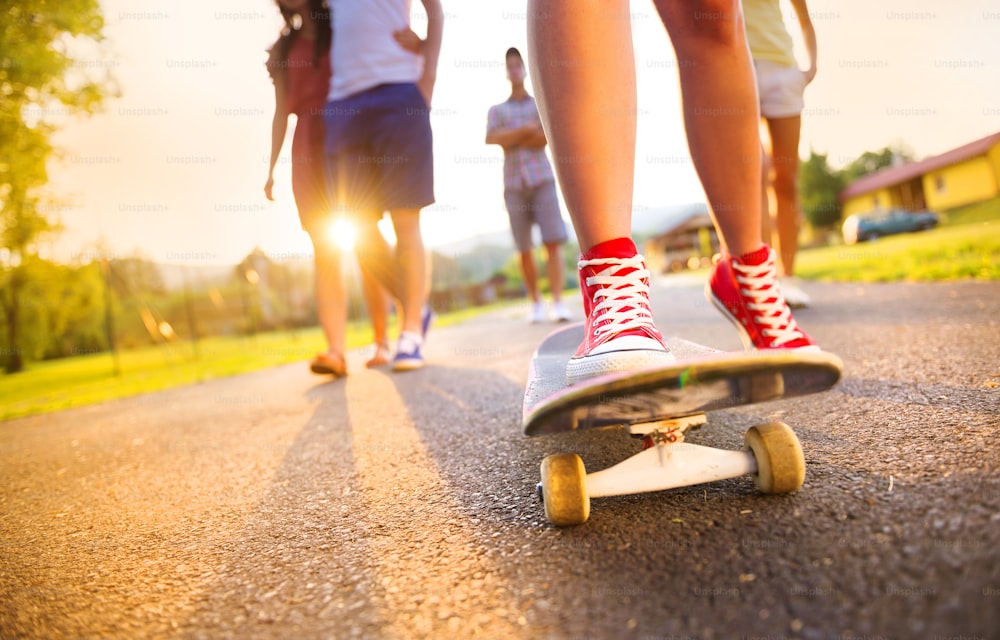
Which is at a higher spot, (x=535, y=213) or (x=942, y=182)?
(x=942, y=182)

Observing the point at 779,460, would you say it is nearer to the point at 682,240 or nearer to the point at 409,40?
the point at 409,40

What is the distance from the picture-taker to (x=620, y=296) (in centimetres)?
114

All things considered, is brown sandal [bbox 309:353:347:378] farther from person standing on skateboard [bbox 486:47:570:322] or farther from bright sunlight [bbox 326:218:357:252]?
person standing on skateboard [bbox 486:47:570:322]

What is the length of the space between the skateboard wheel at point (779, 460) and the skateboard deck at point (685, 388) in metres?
0.06

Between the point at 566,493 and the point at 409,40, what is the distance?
11.1 ft

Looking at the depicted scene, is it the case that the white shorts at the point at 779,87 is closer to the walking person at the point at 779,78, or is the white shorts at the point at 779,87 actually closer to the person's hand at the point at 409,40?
the walking person at the point at 779,78

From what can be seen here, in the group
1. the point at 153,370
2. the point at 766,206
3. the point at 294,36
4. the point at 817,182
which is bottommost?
the point at 153,370

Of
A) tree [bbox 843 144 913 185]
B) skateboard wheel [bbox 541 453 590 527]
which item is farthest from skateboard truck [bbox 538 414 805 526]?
tree [bbox 843 144 913 185]

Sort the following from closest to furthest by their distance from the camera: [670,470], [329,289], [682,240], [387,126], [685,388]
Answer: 1. [685,388]
2. [670,470]
3. [387,126]
4. [329,289]
5. [682,240]

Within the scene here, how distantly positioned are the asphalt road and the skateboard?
0.17 feet

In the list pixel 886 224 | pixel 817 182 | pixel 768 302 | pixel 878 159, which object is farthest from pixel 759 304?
pixel 878 159

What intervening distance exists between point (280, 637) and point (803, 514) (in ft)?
2.39

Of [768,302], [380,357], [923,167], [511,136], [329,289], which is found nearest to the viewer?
[768,302]

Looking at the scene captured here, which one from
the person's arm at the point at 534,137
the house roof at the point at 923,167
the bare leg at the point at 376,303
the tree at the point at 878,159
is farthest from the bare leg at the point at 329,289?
the tree at the point at 878,159
